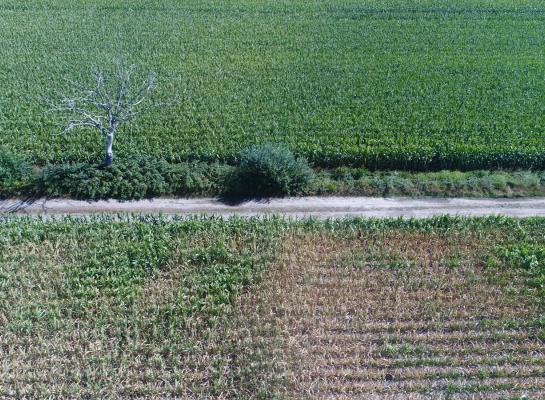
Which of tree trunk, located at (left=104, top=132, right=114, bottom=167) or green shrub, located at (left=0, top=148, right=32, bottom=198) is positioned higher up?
tree trunk, located at (left=104, top=132, right=114, bottom=167)

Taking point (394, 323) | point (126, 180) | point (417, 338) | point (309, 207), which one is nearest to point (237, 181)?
point (309, 207)

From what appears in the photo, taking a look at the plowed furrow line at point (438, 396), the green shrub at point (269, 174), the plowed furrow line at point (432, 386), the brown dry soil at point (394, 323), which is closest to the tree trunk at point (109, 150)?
the green shrub at point (269, 174)

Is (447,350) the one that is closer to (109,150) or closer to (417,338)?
(417,338)

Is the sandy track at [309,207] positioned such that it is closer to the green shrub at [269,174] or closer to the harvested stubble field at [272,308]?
the green shrub at [269,174]

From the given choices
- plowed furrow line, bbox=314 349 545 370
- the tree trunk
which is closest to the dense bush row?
the tree trunk

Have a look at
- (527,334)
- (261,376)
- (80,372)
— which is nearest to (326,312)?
(261,376)

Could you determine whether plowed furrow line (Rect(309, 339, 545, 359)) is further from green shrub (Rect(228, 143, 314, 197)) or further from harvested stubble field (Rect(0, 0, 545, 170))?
harvested stubble field (Rect(0, 0, 545, 170))

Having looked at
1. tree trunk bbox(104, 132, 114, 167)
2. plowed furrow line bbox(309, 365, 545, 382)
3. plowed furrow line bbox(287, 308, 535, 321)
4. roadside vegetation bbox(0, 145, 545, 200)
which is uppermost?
tree trunk bbox(104, 132, 114, 167)

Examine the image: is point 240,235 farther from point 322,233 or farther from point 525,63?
point 525,63
